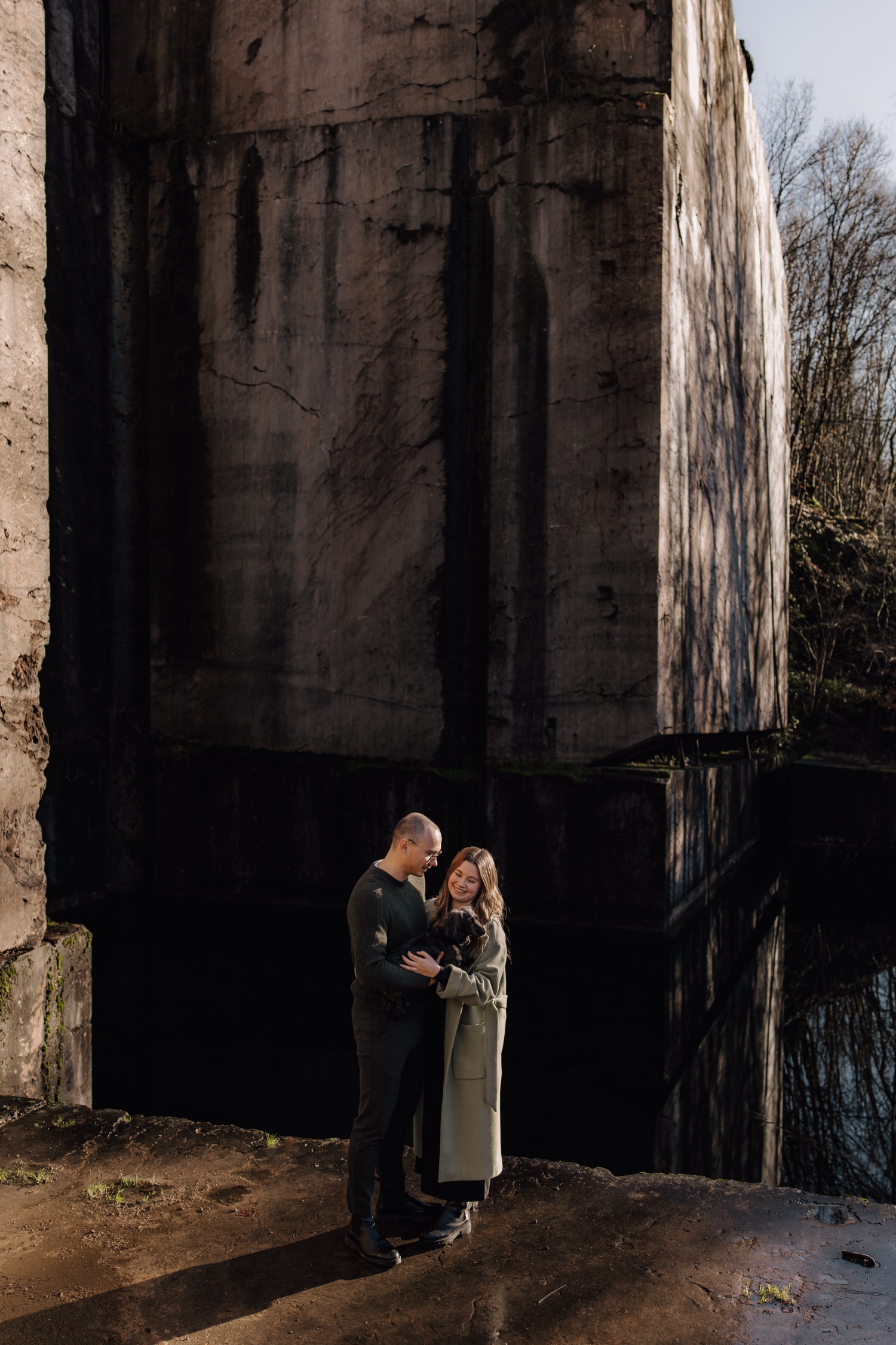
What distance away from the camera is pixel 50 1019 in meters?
4.19

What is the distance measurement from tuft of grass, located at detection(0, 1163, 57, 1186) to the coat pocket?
1228 mm

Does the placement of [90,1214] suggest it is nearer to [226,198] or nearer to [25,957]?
[25,957]

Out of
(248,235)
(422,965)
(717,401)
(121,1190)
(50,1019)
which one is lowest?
(121,1190)

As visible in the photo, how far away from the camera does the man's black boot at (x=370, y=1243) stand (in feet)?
9.12

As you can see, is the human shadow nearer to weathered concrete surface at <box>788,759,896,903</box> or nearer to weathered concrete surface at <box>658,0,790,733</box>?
weathered concrete surface at <box>658,0,790,733</box>

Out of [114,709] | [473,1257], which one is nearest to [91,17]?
[114,709]

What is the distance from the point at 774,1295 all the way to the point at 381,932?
51.3 inches

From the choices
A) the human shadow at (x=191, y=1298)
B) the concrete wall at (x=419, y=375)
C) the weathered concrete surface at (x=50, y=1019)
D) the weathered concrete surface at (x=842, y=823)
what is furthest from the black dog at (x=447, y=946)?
the weathered concrete surface at (x=842, y=823)

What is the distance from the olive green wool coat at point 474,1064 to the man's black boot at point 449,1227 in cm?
8

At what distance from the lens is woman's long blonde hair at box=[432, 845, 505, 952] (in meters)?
3.07

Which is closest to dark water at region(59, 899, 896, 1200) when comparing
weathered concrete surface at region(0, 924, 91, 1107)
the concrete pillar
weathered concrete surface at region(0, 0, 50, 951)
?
weathered concrete surface at region(0, 924, 91, 1107)

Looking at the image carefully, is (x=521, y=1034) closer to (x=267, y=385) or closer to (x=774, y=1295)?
(x=774, y=1295)

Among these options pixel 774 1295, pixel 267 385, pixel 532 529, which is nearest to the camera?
pixel 774 1295

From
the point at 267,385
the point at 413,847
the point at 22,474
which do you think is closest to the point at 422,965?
the point at 413,847
